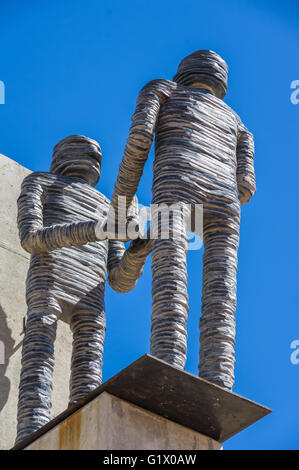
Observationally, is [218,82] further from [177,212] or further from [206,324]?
[206,324]

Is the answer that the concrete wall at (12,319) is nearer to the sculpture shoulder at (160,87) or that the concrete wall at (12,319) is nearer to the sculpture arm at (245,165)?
the sculpture arm at (245,165)

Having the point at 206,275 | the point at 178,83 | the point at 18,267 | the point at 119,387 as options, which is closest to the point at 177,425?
the point at 119,387

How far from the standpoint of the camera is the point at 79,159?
8.05m

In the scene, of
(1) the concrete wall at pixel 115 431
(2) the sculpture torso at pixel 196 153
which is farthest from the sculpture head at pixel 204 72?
(1) the concrete wall at pixel 115 431

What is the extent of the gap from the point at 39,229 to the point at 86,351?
75cm

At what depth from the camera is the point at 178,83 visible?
24.0 feet

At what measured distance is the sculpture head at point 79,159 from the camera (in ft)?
26.3

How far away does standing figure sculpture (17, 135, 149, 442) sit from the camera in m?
7.10

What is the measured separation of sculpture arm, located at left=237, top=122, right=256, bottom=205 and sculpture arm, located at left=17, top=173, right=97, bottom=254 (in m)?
0.88

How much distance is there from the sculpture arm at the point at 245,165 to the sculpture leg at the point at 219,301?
41cm

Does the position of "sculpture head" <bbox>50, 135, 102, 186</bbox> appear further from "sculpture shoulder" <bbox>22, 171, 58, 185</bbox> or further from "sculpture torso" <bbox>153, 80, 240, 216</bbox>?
"sculpture torso" <bbox>153, 80, 240, 216</bbox>

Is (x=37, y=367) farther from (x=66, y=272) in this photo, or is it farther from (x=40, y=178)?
(x=40, y=178)

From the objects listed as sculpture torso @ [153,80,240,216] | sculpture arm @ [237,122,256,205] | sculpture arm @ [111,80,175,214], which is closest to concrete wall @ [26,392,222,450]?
sculpture torso @ [153,80,240,216]

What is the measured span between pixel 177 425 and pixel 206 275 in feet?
2.92
